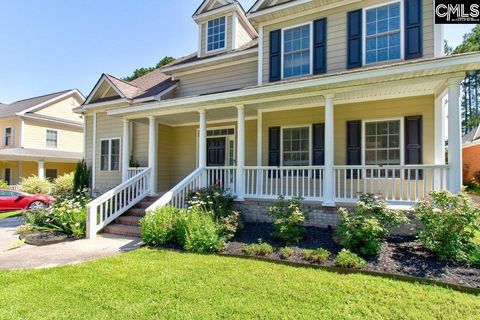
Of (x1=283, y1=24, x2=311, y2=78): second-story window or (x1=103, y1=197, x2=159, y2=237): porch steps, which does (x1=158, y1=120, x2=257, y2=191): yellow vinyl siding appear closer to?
(x1=103, y1=197, x2=159, y2=237): porch steps

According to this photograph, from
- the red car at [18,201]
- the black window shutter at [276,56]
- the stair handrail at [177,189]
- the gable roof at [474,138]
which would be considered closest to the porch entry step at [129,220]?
the stair handrail at [177,189]

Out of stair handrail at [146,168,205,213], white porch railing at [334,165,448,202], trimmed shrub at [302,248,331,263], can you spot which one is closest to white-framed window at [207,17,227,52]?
stair handrail at [146,168,205,213]

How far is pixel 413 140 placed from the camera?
7.59 meters

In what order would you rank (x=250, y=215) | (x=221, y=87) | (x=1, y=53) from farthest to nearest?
(x=1, y=53) < (x=221, y=87) < (x=250, y=215)

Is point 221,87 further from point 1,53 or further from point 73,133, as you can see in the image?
point 73,133

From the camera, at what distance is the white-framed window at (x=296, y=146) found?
914cm

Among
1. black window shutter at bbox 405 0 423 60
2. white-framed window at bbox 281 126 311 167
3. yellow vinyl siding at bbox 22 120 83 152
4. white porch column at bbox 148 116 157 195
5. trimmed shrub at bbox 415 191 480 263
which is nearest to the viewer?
trimmed shrub at bbox 415 191 480 263

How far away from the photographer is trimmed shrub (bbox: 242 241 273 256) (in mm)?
5441

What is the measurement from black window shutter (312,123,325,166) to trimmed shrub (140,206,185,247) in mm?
4574

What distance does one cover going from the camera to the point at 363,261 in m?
4.71

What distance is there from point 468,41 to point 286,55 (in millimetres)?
29318

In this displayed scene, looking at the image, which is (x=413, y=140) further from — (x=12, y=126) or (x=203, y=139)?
(x=12, y=126)

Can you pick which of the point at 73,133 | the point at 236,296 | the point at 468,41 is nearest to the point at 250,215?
the point at 236,296

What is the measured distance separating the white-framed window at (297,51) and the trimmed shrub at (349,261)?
594cm
